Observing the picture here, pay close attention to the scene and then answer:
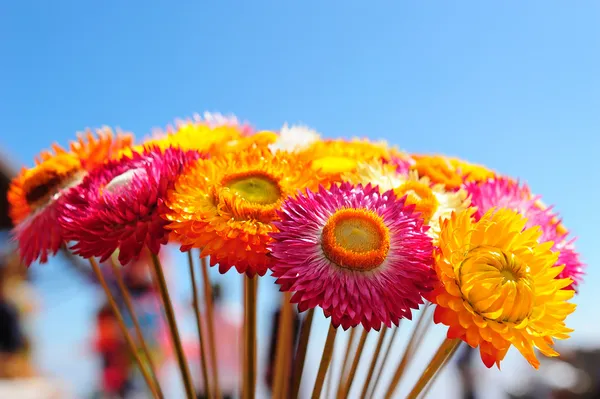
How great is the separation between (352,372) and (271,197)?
0.53ft

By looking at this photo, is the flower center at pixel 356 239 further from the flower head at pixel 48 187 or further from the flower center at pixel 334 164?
the flower head at pixel 48 187

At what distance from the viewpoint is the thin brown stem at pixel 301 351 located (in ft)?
1.42

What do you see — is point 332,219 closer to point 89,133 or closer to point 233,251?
point 233,251

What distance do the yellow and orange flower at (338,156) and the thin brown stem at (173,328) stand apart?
147 millimetres

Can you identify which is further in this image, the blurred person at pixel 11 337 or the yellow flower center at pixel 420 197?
the blurred person at pixel 11 337

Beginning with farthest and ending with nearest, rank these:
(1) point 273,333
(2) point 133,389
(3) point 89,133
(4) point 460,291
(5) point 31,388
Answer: (2) point 133,389, (5) point 31,388, (1) point 273,333, (3) point 89,133, (4) point 460,291

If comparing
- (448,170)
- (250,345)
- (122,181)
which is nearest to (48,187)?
(122,181)

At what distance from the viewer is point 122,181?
0.45m

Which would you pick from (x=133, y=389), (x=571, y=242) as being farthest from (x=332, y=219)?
(x=133, y=389)

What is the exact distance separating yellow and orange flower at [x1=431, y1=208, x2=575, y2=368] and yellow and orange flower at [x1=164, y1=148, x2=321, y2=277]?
0.12 m

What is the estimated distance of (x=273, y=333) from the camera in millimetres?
1468

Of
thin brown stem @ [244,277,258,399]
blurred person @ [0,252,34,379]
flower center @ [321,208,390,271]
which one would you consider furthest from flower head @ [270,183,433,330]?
blurred person @ [0,252,34,379]

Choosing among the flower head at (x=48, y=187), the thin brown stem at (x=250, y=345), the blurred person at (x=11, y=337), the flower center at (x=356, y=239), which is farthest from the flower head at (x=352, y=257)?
the blurred person at (x=11, y=337)

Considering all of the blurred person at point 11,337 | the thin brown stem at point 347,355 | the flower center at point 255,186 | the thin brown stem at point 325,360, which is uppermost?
the blurred person at point 11,337
